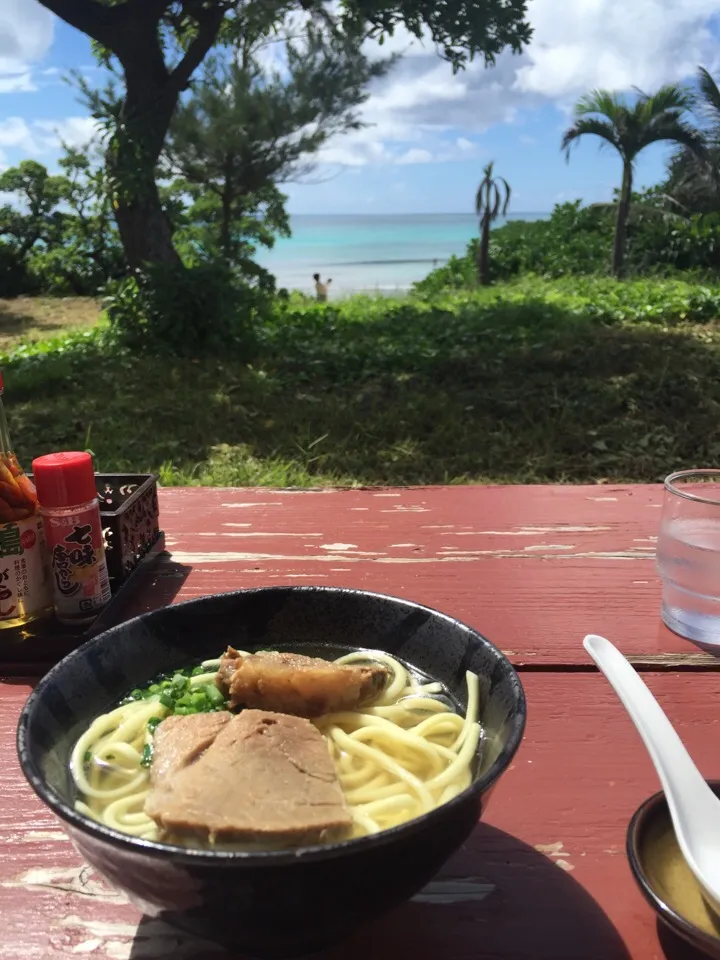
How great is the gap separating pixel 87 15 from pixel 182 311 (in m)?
2.36

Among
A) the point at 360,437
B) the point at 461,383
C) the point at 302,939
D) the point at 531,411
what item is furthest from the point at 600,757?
the point at 461,383

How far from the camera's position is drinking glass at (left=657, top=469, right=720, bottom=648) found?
1.20m

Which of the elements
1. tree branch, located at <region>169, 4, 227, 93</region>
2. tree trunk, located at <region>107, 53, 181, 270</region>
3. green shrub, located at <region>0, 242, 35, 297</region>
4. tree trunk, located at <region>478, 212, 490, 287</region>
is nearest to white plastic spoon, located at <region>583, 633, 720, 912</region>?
tree trunk, located at <region>107, 53, 181, 270</region>

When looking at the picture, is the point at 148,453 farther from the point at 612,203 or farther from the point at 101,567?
the point at 612,203

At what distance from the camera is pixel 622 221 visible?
37.9ft

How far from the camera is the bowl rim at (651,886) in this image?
0.61m

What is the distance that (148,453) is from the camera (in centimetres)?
427

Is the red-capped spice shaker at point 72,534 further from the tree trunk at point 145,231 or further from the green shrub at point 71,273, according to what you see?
the green shrub at point 71,273

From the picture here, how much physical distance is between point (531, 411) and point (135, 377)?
264 cm

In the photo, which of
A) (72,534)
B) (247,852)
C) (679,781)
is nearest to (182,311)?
(72,534)

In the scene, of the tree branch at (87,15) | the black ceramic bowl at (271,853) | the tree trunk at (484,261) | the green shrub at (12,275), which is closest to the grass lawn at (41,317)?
the green shrub at (12,275)

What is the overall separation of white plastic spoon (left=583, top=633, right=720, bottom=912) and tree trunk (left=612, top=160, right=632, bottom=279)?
11.5m

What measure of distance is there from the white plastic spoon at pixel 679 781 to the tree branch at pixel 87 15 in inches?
269

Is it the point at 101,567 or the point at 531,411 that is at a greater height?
the point at 101,567
